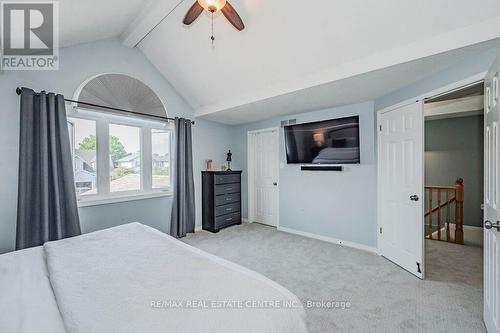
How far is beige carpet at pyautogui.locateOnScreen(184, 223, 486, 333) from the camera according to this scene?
183 centimetres

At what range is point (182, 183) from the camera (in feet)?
12.9

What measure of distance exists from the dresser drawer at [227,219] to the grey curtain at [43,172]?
2242 mm

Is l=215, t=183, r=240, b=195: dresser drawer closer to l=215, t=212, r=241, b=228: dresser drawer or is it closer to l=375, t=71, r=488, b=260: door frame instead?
l=215, t=212, r=241, b=228: dresser drawer

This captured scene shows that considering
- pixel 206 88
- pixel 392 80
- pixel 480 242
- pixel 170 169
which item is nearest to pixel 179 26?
pixel 206 88

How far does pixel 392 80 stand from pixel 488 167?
4.36 feet

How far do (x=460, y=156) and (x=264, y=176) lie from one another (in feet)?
13.5

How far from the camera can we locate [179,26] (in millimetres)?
2887

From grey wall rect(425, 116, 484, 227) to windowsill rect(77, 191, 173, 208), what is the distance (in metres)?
5.61

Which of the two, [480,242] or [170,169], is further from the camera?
[170,169]

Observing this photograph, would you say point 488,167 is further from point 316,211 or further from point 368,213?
point 316,211

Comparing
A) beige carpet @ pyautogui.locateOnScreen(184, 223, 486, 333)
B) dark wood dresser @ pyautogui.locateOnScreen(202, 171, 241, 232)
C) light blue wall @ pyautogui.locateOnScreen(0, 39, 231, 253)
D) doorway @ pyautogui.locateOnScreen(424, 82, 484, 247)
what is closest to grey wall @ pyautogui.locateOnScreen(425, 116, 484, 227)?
doorway @ pyautogui.locateOnScreen(424, 82, 484, 247)

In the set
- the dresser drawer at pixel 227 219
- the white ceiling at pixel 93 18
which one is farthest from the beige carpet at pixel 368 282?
the white ceiling at pixel 93 18

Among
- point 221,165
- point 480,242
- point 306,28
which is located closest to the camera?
point 306,28

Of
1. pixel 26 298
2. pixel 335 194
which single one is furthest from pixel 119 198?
pixel 335 194
